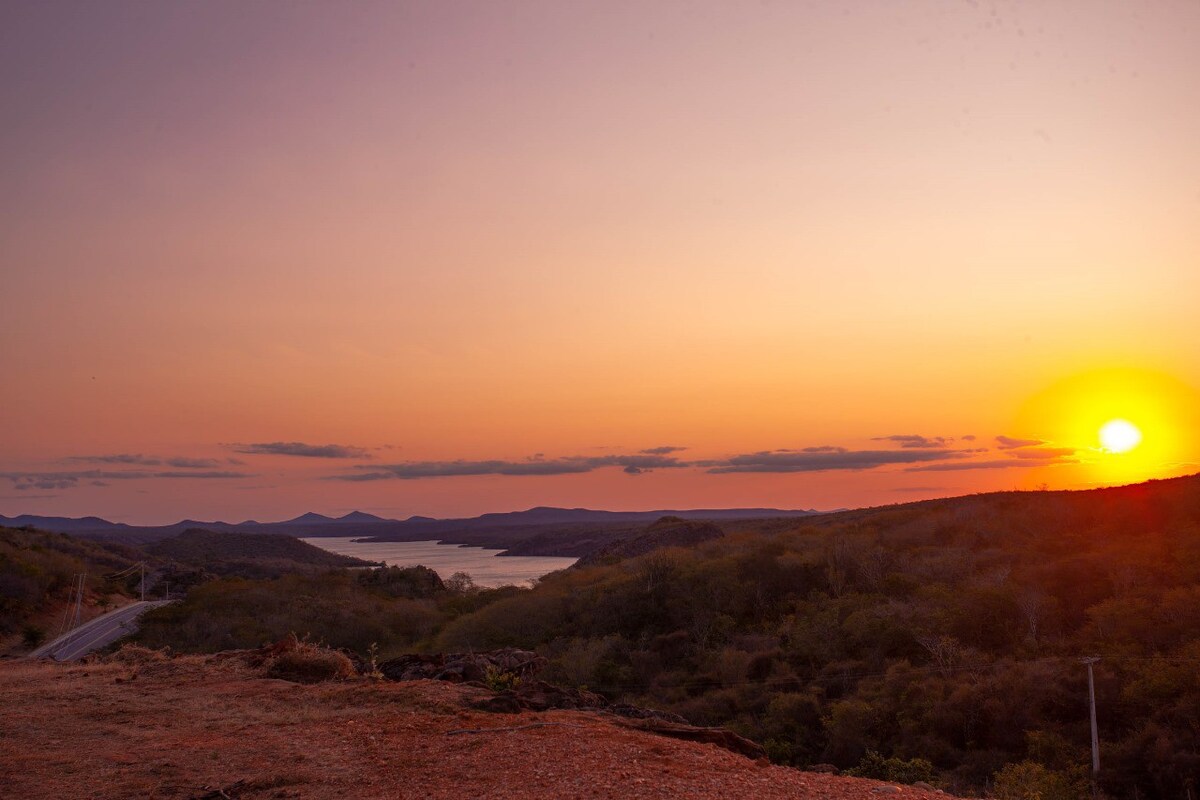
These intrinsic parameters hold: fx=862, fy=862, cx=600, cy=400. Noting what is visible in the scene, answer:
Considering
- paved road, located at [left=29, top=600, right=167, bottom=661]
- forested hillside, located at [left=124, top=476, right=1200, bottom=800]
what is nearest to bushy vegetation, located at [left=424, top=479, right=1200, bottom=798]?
forested hillside, located at [left=124, top=476, right=1200, bottom=800]

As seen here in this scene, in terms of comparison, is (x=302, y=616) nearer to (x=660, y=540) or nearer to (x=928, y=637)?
(x=928, y=637)

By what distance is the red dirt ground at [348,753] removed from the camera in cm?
870

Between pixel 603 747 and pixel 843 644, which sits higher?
pixel 603 747

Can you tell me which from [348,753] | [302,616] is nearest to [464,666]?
[348,753]

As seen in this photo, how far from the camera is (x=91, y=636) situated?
39.2 metres

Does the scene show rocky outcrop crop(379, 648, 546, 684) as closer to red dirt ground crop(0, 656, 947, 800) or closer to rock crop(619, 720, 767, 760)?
red dirt ground crop(0, 656, 947, 800)

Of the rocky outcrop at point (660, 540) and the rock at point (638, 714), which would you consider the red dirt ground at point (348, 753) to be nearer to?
the rock at point (638, 714)

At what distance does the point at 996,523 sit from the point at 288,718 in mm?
46382

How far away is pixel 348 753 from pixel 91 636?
35.8m

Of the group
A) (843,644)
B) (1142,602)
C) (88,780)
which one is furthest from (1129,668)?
(88,780)

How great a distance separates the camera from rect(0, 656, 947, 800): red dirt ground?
8703 millimetres

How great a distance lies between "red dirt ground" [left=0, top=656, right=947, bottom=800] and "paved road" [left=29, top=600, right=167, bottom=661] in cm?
2101

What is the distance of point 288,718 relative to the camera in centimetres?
1251

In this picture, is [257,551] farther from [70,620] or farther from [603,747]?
[603,747]
